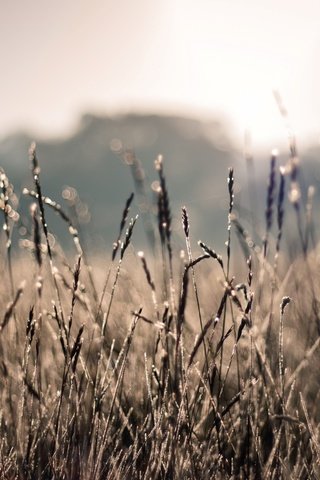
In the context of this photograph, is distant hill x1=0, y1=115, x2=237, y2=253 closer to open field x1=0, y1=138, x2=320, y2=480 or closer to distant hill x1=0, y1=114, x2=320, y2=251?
distant hill x1=0, y1=114, x2=320, y2=251

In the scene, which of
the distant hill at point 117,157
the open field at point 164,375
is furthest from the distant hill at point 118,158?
the open field at point 164,375

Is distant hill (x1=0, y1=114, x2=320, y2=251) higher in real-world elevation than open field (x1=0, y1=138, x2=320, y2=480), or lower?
higher

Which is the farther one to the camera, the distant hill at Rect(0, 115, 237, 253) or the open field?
the distant hill at Rect(0, 115, 237, 253)

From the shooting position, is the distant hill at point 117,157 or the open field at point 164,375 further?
the distant hill at point 117,157

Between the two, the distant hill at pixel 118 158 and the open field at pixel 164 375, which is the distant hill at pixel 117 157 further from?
the open field at pixel 164 375

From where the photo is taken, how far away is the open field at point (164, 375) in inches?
62.8

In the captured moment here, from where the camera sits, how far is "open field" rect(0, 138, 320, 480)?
5.23ft

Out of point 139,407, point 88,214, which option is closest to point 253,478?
point 139,407

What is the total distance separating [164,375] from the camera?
1.81m

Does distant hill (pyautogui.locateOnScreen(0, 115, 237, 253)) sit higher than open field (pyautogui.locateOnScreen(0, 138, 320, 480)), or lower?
higher

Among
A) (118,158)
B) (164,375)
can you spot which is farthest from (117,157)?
(164,375)

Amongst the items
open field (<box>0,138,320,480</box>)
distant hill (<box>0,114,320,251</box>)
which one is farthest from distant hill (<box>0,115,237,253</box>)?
open field (<box>0,138,320,480</box>)

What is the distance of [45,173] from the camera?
56000 mm

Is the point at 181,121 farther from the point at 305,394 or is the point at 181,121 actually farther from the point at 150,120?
the point at 305,394
